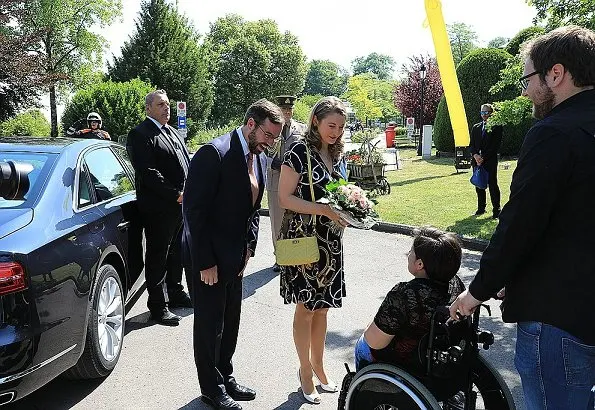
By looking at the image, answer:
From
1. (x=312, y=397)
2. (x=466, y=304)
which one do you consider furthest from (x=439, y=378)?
(x=312, y=397)

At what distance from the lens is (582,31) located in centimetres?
197

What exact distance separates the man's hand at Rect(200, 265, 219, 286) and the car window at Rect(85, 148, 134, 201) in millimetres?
1468

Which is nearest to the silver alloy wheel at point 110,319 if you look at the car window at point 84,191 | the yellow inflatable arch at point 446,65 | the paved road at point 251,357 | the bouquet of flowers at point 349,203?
the paved road at point 251,357

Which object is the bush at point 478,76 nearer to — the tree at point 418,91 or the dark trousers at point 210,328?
the tree at point 418,91

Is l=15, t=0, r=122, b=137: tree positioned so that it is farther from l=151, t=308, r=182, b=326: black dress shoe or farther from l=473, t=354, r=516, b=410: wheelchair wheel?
l=473, t=354, r=516, b=410: wheelchair wheel

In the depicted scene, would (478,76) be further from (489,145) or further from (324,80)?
(324,80)

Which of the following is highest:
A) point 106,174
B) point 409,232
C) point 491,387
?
point 106,174

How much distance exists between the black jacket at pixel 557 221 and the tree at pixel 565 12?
6.25 metres

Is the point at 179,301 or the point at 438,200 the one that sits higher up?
the point at 179,301

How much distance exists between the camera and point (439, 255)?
2.59m

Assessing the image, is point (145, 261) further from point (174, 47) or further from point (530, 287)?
point (174, 47)

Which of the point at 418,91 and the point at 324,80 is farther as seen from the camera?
the point at 324,80

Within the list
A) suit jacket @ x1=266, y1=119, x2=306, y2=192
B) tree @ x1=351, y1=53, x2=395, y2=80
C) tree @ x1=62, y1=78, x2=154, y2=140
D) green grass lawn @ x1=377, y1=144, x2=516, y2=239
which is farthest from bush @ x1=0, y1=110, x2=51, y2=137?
tree @ x1=351, y1=53, x2=395, y2=80

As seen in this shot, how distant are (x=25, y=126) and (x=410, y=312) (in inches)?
1210
